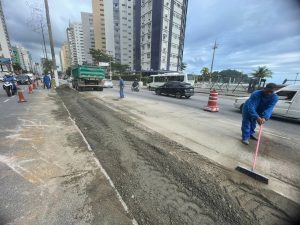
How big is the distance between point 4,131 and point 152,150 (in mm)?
4647

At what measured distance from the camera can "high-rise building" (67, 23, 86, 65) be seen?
12012cm

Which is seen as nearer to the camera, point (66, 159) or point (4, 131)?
point (66, 159)

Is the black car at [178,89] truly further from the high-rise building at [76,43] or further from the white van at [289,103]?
the high-rise building at [76,43]

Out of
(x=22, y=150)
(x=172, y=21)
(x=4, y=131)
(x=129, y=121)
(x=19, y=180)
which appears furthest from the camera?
(x=172, y=21)

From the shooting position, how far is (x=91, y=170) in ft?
9.36

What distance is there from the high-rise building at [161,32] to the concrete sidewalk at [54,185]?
51.9 meters

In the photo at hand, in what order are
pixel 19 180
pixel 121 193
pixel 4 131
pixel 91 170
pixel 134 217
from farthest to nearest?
pixel 4 131
pixel 91 170
pixel 19 180
pixel 121 193
pixel 134 217

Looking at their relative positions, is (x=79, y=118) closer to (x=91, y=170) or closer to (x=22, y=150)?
(x=22, y=150)

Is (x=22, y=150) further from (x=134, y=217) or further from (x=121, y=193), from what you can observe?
(x=134, y=217)

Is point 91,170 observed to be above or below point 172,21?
below

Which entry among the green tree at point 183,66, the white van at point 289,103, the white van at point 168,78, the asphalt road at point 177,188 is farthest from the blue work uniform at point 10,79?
the green tree at point 183,66

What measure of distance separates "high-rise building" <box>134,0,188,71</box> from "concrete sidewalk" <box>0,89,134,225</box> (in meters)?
51.9

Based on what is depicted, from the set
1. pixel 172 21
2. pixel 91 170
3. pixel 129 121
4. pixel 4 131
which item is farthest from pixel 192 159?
pixel 172 21

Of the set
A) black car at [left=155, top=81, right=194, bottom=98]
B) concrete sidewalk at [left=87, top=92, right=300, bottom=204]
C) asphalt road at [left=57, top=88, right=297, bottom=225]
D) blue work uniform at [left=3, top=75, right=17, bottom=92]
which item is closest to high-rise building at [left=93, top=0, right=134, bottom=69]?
black car at [left=155, top=81, right=194, bottom=98]
